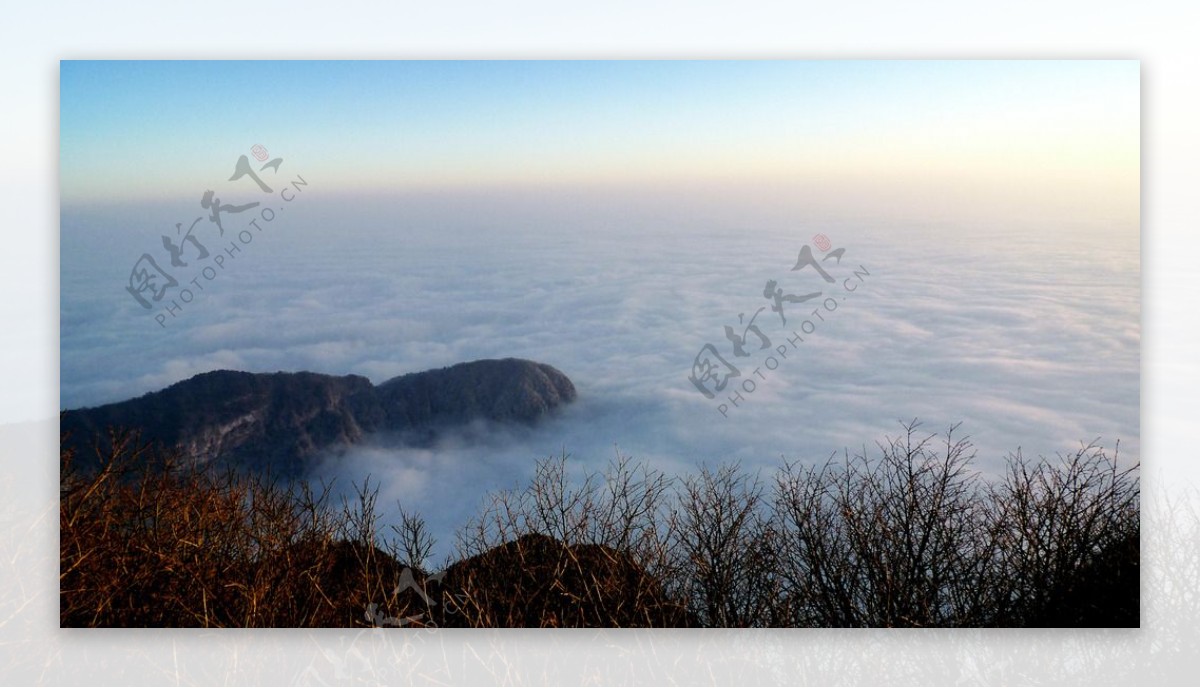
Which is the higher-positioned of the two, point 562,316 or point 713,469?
point 562,316

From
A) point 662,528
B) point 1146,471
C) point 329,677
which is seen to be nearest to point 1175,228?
point 1146,471

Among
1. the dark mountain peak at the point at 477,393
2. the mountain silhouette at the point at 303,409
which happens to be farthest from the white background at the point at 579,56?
the dark mountain peak at the point at 477,393

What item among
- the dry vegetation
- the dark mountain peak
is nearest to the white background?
the dry vegetation

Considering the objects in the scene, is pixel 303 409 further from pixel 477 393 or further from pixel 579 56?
pixel 579 56

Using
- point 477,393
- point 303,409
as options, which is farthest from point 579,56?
point 303,409

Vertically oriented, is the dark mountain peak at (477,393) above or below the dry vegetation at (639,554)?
above

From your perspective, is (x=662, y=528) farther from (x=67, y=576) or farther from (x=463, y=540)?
(x=67, y=576)

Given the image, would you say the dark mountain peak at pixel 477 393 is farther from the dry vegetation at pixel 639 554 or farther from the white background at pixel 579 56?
the white background at pixel 579 56

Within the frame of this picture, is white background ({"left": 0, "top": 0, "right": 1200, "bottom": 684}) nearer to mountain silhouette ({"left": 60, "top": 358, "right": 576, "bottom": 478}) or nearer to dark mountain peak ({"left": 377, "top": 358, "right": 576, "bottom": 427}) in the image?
mountain silhouette ({"left": 60, "top": 358, "right": 576, "bottom": 478})
